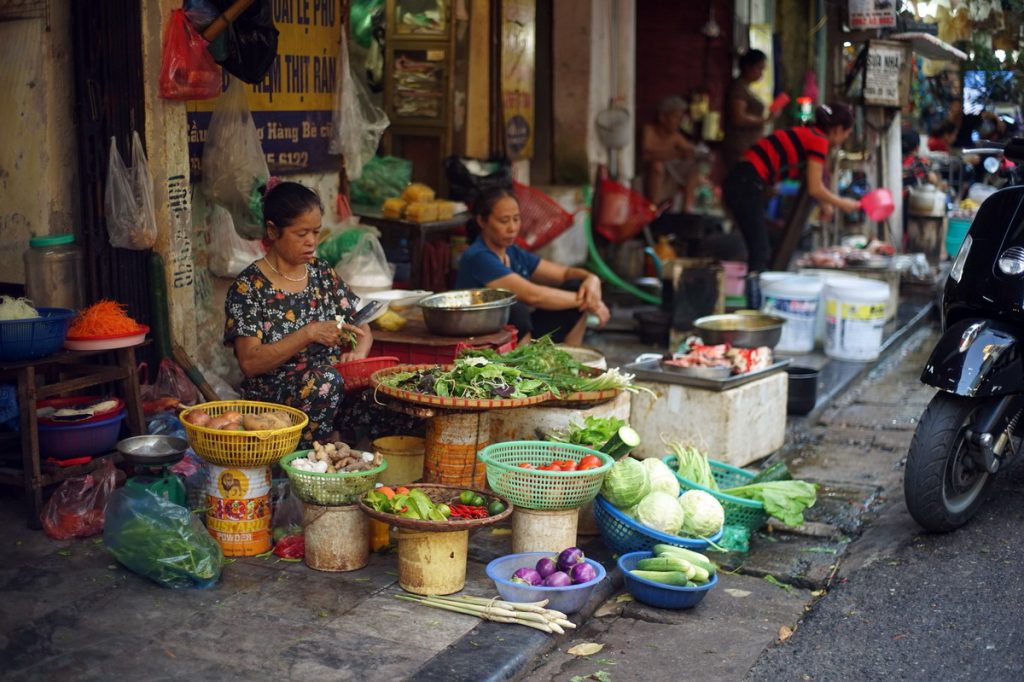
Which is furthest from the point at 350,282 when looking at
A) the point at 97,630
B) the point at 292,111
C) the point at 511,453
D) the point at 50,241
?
the point at 97,630

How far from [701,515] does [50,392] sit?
2.94 m

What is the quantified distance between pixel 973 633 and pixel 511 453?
205 centimetres

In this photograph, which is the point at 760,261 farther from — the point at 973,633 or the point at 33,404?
the point at 33,404

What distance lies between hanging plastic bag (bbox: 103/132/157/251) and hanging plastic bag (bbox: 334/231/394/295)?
161cm

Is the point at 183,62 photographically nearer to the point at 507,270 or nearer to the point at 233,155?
the point at 233,155

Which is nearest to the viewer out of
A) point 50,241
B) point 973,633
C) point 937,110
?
point 973,633

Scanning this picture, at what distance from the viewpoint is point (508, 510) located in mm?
4957

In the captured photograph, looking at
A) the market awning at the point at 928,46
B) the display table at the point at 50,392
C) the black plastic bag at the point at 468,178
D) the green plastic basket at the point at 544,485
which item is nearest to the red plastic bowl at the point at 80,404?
the display table at the point at 50,392

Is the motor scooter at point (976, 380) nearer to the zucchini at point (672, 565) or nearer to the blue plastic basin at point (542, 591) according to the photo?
the zucchini at point (672, 565)

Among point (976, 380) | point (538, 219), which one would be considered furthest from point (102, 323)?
point (538, 219)

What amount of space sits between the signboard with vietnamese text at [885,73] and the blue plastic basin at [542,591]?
8224mm

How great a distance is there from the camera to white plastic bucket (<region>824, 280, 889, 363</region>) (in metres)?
9.29

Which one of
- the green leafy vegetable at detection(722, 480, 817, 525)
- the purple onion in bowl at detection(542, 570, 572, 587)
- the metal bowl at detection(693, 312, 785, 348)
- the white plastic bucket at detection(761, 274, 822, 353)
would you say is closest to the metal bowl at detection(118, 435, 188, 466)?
the purple onion in bowl at detection(542, 570, 572, 587)

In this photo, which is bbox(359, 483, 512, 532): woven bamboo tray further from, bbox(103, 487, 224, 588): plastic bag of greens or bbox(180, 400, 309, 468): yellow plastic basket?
bbox(103, 487, 224, 588): plastic bag of greens
